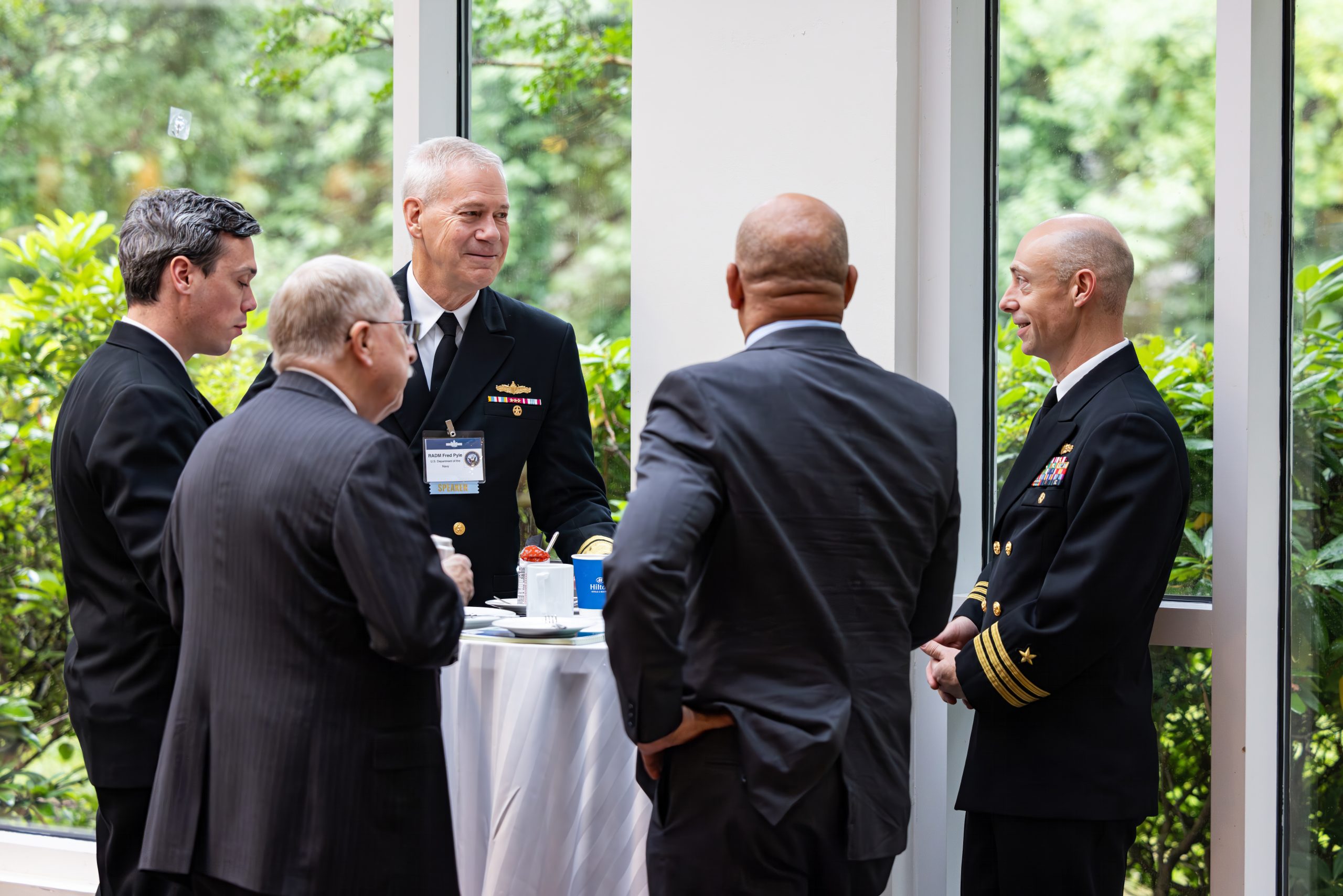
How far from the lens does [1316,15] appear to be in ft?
8.80

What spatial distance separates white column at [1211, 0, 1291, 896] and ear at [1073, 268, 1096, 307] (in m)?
0.43

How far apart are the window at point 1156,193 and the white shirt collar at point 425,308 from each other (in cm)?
136

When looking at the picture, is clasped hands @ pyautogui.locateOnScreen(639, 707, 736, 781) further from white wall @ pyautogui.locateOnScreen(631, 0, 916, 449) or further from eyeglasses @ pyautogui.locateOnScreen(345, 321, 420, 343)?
white wall @ pyautogui.locateOnScreen(631, 0, 916, 449)

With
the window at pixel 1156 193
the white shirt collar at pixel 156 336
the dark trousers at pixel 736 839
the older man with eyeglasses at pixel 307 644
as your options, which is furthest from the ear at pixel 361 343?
the window at pixel 1156 193

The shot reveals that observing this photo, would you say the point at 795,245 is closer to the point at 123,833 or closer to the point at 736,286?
the point at 736,286

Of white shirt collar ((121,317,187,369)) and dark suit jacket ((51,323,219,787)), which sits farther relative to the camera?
white shirt collar ((121,317,187,369))

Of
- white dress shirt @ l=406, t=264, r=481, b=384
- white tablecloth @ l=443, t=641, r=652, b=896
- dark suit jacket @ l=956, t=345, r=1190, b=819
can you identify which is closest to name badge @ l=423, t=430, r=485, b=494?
white dress shirt @ l=406, t=264, r=481, b=384

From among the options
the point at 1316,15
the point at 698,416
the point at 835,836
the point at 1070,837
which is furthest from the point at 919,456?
the point at 1316,15

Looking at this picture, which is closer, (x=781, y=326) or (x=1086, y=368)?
(x=781, y=326)

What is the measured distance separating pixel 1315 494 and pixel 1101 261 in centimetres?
81

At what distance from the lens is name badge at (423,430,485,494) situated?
2758mm

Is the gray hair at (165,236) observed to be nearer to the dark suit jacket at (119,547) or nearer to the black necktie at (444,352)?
the dark suit jacket at (119,547)

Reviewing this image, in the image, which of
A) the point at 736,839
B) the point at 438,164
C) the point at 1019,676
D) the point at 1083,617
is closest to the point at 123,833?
the point at 736,839

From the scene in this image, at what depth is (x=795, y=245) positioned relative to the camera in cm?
182
